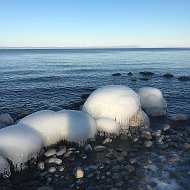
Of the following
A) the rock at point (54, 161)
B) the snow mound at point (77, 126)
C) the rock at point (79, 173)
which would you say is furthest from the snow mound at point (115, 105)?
the rock at point (79, 173)

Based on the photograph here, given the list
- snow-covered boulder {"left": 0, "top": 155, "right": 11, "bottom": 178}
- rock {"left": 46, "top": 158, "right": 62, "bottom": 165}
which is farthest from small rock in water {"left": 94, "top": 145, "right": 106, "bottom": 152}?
snow-covered boulder {"left": 0, "top": 155, "right": 11, "bottom": 178}

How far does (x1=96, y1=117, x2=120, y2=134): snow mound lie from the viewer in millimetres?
18875

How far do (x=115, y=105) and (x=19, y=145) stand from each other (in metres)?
8.09

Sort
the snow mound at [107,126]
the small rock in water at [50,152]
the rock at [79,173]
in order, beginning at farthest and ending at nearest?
the snow mound at [107,126], the small rock in water at [50,152], the rock at [79,173]

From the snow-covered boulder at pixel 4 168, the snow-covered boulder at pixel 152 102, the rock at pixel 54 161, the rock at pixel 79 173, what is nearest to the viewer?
the snow-covered boulder at pixel 4 168

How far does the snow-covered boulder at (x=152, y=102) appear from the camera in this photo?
24.1 m

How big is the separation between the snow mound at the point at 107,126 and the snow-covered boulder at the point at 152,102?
5.65 metres

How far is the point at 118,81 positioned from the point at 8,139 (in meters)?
33.3

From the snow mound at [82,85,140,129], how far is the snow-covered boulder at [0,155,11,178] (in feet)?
27.2

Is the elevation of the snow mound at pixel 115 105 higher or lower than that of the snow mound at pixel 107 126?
higher

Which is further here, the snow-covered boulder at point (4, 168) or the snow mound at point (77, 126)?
the snow mound at point (77, 126)

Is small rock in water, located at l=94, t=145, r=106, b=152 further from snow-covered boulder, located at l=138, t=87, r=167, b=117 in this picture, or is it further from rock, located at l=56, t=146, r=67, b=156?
snow-covered boulder, located at l=138, t=87, r=167, b=117

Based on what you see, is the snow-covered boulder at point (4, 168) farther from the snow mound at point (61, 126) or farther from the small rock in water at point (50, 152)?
the snow mound at point (61, 126)

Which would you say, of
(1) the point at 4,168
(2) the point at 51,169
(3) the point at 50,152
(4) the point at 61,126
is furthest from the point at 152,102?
(1) the point at 4,168
